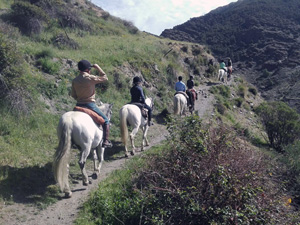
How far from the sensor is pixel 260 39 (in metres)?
61.8

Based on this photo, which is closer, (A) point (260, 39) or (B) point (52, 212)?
(B) point (52, 212)

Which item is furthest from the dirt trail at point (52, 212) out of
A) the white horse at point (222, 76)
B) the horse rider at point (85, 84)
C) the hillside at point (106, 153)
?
the white horse at point (222, 76)

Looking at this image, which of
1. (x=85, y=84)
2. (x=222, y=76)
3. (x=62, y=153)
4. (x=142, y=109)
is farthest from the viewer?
(x=222, y=76)

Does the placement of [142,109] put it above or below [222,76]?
below

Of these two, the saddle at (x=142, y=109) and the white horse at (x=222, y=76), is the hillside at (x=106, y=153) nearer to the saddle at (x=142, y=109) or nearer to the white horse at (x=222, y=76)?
the saddle at (x=142, y=109)

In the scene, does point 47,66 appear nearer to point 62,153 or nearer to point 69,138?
point 69,138

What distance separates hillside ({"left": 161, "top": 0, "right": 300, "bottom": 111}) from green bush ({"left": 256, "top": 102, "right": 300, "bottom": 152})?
15.4 meters

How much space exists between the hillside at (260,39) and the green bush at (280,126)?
15383 mm

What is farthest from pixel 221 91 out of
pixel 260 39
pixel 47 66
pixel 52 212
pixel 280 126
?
pixel 260 39

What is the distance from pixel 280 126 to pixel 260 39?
175 ft

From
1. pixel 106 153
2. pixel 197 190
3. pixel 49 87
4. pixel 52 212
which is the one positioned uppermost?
pixel 49 87

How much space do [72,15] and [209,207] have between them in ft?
62.8

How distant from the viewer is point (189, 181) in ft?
16.5

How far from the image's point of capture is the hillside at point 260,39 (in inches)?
1635
